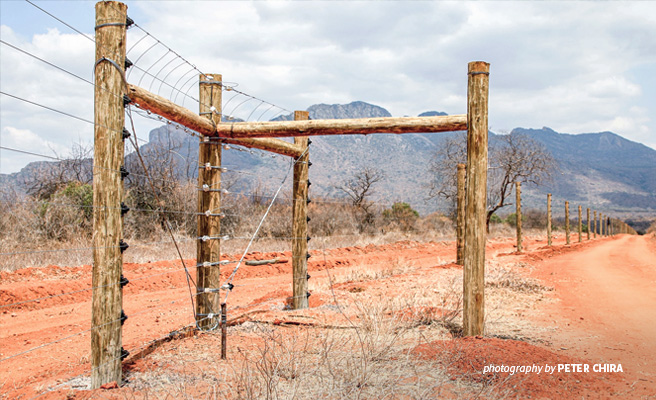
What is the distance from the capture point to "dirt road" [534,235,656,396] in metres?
5.24

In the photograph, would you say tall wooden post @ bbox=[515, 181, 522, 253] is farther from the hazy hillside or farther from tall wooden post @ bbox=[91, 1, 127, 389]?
the hazy hillside

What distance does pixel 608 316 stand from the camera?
7418 mm

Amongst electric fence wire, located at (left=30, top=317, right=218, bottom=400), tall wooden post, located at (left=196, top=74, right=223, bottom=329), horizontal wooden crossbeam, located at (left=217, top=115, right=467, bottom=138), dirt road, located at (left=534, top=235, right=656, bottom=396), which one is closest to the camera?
electric fence wire, located at (left=30, top=317, right=218, bottom=400)

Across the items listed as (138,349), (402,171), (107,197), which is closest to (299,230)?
(138,349)

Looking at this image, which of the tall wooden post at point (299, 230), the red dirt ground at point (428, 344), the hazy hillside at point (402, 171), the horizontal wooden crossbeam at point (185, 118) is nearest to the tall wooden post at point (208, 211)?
the horizontal wooden crossbeam at point (185, 118)

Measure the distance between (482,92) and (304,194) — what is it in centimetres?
331

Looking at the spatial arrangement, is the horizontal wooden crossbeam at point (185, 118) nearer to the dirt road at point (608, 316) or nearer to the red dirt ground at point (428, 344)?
the red dirt ground at point (428, 344)

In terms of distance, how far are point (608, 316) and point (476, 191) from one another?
359cm

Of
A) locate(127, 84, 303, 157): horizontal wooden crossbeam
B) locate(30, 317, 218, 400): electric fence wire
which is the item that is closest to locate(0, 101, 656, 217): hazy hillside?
locate(127, 84, 303, 157): horizontal wooden crossbeam

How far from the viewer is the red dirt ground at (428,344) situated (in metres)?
4.41

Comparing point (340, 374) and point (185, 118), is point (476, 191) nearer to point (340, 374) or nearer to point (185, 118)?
point (340, 374)

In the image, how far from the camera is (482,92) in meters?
5.57

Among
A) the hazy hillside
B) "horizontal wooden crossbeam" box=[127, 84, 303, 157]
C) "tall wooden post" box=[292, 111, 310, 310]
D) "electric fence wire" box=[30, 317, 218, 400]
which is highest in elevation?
the hazy hillside

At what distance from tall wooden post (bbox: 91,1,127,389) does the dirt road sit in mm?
4578
